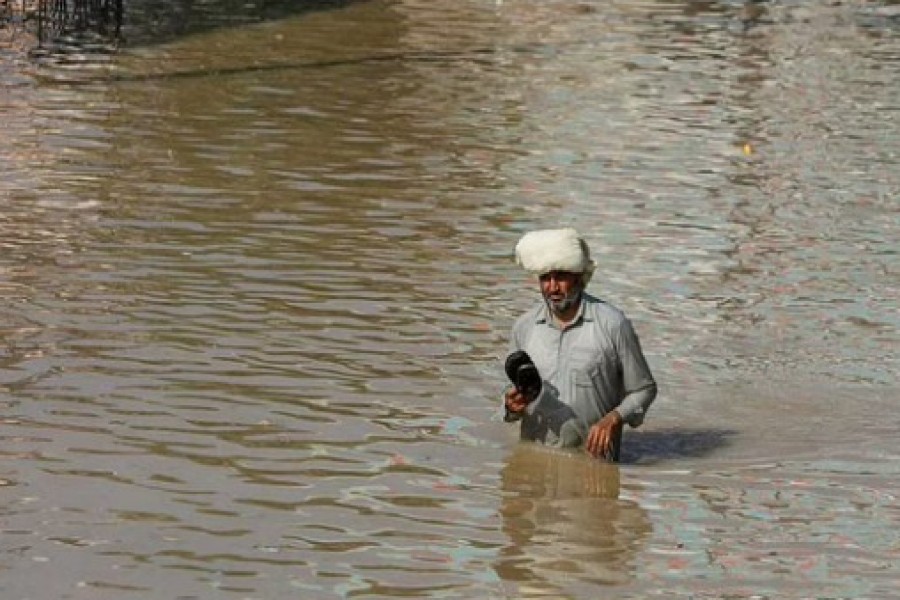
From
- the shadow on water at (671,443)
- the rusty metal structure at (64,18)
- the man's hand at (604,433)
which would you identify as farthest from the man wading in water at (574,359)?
the rusty metal structure at (64,18)

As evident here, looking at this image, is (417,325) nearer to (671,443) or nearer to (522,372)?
(671,443)

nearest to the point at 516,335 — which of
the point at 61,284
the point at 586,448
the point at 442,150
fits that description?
the point at 586,448

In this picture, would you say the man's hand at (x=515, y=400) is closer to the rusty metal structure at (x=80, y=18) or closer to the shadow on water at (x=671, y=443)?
the shadow on water at (x=671, y=443)

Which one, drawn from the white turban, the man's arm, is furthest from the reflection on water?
the white turban

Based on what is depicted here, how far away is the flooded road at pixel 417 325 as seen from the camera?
815 centimetres

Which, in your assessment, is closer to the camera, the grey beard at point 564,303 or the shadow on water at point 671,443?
the grey beard at point 564,303

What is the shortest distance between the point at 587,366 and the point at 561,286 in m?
0.34

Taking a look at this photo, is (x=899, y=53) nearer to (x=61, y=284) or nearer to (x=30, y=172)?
(x=30, y=172)

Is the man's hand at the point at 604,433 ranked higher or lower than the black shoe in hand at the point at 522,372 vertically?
lower

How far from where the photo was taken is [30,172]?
15477 mm

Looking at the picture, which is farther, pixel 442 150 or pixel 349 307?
pixel 442 150

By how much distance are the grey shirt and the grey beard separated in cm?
5

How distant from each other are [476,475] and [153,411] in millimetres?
1511

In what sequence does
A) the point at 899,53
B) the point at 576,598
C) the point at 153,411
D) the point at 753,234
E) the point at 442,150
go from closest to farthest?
the point at 576,598
the point at 153,411
the point at 753,234
the point at 442,150
the point at 899,53
